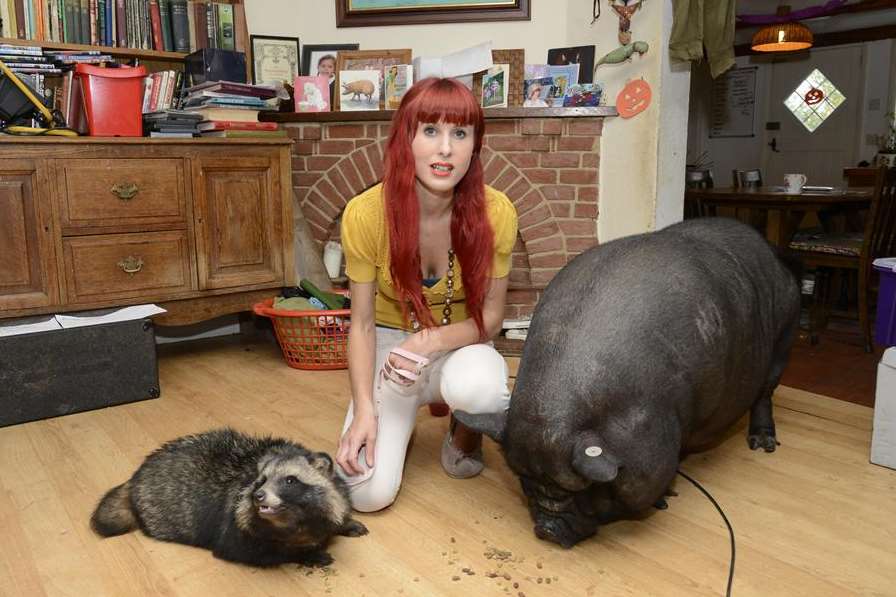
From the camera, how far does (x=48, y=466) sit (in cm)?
217

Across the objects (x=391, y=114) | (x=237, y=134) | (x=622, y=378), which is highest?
(x=391, y=114)

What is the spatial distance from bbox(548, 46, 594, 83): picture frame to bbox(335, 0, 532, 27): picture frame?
9.4 inches

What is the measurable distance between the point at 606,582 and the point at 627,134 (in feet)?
7.19

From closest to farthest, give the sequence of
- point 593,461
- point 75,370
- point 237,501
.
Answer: point 593,461 → point 237,501 → point 75,370

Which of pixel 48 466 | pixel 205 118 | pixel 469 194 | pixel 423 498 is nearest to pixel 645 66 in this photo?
pixel 469 194

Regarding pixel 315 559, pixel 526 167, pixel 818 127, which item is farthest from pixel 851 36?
pixel 315 559

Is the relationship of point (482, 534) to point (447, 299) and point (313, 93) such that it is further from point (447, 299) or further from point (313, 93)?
point (313, 93)

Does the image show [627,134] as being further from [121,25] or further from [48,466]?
[48,466]

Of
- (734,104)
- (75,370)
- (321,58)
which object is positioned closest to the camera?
(75,370)

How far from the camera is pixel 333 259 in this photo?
3.60m

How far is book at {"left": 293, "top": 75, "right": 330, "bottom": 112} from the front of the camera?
3.51 m

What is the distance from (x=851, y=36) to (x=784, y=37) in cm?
221

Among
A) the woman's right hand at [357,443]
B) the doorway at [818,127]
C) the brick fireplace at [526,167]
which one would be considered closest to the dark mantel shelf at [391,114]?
the brick fireplace at [526,167]

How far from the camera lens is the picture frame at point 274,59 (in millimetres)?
3562
